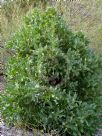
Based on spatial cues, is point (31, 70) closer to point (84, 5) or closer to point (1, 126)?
point (1, 126)

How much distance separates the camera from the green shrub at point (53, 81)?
184 inches

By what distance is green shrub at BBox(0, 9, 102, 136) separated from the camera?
15.3 feet

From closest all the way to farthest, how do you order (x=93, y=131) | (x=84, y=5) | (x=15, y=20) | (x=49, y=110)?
(x=49, y=110)
(x=93, y=131)
(x=15, y=20)
(x=84, y=5)

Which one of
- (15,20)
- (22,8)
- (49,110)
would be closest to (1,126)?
(49,110)

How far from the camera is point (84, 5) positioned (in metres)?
8.82

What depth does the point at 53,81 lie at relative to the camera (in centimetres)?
492

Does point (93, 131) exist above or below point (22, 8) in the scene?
below

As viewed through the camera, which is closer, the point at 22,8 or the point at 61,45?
the point at 61,45

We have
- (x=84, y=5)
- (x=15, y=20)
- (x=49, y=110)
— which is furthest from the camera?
(x=84, y=5)

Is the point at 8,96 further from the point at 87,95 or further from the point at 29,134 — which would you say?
the point at 87,95

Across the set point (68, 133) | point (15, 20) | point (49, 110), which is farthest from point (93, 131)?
point (15, 20)

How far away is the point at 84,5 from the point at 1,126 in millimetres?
4628

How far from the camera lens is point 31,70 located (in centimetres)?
488

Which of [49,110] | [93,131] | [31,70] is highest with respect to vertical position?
[31,70]
